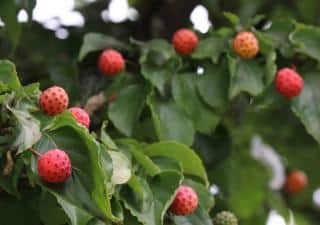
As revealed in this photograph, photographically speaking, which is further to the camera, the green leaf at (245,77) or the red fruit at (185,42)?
the red fruit at (185,42)

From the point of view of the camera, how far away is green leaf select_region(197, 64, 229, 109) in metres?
2.40

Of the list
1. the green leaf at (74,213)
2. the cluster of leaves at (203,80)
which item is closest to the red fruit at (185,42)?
the cluster of leaves at (203,80)

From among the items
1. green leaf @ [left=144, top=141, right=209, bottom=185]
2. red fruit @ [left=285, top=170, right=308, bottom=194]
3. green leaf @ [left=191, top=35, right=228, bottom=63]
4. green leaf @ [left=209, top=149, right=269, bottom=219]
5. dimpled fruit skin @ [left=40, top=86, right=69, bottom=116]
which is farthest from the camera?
red fruit @ [left=285, top=170, right=308, bottom=194]

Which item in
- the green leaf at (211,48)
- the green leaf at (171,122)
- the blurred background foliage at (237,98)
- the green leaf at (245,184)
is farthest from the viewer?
the green leaf at (245,184)

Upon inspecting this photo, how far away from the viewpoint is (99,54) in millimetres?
2561

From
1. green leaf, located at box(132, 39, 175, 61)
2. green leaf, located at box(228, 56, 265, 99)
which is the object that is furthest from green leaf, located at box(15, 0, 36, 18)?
green leaf, located at box(228, 56, 265, 99)

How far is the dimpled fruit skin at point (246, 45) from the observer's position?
239 cm

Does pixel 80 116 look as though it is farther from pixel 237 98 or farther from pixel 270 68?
pixel 237 98

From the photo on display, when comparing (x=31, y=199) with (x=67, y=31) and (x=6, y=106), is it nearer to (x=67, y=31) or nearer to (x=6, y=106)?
(x=6, y=106)

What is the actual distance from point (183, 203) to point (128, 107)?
492 millimetres

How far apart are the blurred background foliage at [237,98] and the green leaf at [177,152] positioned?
0.34m

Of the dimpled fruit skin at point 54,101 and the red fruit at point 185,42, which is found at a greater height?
the dimpled fruit skin at point 54,101

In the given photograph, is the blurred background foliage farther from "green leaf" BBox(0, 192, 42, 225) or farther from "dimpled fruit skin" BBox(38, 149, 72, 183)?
"dimpled fruit skin" BBox(38, 149, 72, 183)

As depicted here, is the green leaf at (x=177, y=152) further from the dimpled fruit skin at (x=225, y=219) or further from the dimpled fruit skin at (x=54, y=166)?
the dimpled fruit skin at (x=54, y=166)
